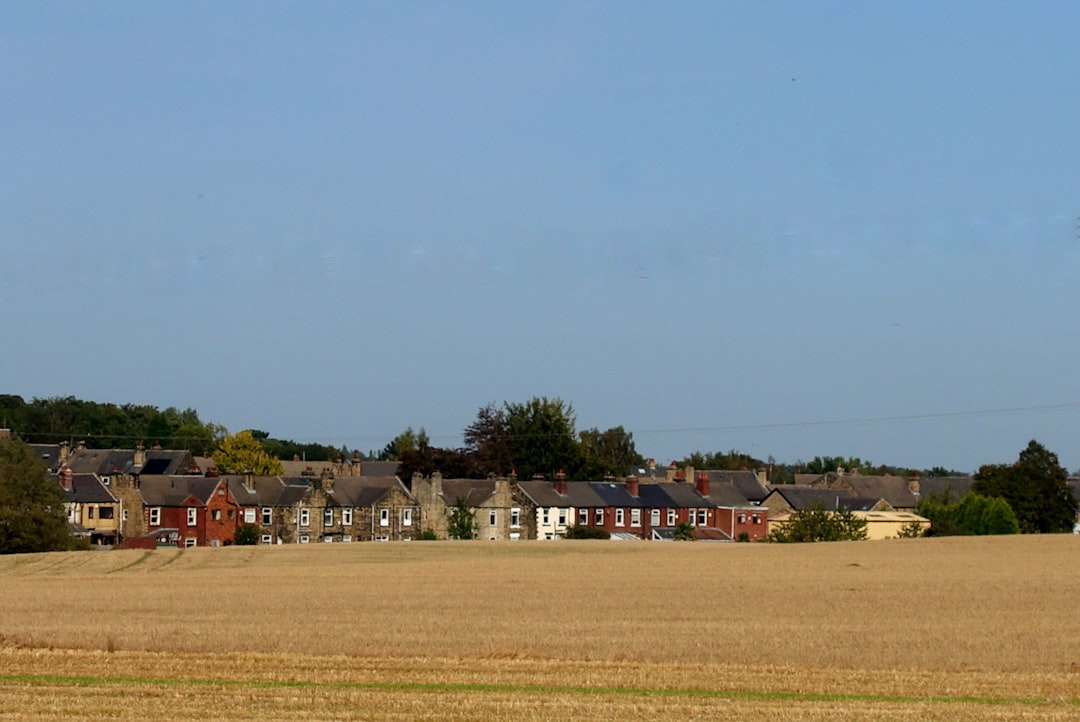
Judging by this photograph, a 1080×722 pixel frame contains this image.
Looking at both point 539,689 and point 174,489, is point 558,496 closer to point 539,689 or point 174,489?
point 174,489

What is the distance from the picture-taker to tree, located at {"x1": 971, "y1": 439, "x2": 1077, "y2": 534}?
118 metres

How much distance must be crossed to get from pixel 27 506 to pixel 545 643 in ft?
211

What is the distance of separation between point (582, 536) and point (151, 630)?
77.4 m

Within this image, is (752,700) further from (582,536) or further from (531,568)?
(582,536)

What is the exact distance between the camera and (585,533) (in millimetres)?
110438

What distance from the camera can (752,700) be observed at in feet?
76.5

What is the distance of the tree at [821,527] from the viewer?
98562 mm

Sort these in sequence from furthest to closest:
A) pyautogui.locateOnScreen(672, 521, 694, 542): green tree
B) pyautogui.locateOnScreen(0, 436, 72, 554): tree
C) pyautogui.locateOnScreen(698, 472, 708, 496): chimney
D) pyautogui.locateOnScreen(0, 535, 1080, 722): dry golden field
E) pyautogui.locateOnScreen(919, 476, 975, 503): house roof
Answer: pyautogui.locateOnScreen(919, 476, 975, 503): house roof < pyautogui.locateOnScreen(698, 472, 708, 496): chimney < pyautogui.locateOnScreen(672, 521, 694, 542): green tree < pyautogui.locateOnScreen(0, 436, 72, 554): tree < pyautogui.locateOnScreen(0, 535, 1080, 722): dry golden field

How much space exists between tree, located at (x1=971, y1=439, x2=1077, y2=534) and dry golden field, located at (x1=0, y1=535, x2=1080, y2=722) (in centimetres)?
5725

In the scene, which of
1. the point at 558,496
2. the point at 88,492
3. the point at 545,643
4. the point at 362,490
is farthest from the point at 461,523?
the point at 545,643

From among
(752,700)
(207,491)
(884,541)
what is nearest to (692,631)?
(752,700)

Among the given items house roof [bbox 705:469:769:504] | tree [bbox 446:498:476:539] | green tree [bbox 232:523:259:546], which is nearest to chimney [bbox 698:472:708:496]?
house roof [bbox 705:469:769:504]

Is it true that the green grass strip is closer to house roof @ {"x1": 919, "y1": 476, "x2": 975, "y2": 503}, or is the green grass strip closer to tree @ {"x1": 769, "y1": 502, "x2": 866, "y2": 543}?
tree @ {"x1": 769, "y1": 502, "x2": 866, "y2": 543}

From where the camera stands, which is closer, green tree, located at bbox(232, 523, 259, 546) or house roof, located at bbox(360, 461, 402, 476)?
green tree, located at bbox(232, 523, 259, 546)
